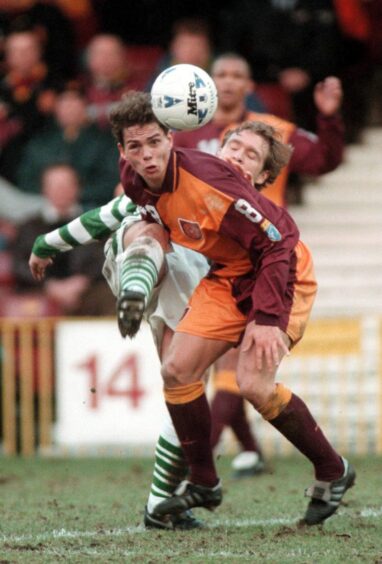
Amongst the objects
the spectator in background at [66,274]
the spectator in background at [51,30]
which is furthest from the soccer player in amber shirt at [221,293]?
the spectator in background at [51,30]

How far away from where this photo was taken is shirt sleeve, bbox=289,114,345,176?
28.4 ft

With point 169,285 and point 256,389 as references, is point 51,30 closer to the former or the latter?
point 169,285

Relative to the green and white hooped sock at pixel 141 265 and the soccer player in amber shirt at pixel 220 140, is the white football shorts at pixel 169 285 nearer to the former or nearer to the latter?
the green and white hooped sock at pixel 141 265

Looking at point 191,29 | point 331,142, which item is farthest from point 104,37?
point 331,142

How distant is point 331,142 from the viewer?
8680 millimetres

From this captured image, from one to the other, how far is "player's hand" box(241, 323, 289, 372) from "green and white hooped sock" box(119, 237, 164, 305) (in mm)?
448

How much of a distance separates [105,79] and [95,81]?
17 cm

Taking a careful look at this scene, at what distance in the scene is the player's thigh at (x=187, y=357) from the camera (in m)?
6.35

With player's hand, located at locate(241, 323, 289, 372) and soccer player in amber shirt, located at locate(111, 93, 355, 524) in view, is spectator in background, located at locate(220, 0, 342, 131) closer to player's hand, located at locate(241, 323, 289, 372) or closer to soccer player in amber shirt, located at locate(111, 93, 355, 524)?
soccer player in amber shirt, located at locate(111, 93, 355, 524)

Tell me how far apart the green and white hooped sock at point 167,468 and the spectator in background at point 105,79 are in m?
6.27

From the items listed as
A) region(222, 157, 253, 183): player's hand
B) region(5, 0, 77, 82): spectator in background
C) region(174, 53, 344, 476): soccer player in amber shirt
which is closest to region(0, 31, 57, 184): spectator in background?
region(5, 0, 77, 82): spectator in background

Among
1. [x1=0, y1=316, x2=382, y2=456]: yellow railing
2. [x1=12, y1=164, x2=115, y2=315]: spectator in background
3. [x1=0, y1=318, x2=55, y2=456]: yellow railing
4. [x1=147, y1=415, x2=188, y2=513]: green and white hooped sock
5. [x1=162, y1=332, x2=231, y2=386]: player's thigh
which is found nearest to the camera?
[x1=162, y1=332, x2=231, y2=386]: player's thigh

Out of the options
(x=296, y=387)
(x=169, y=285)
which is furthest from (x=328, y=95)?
(x=296, y=387)

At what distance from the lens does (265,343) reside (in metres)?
6.14
